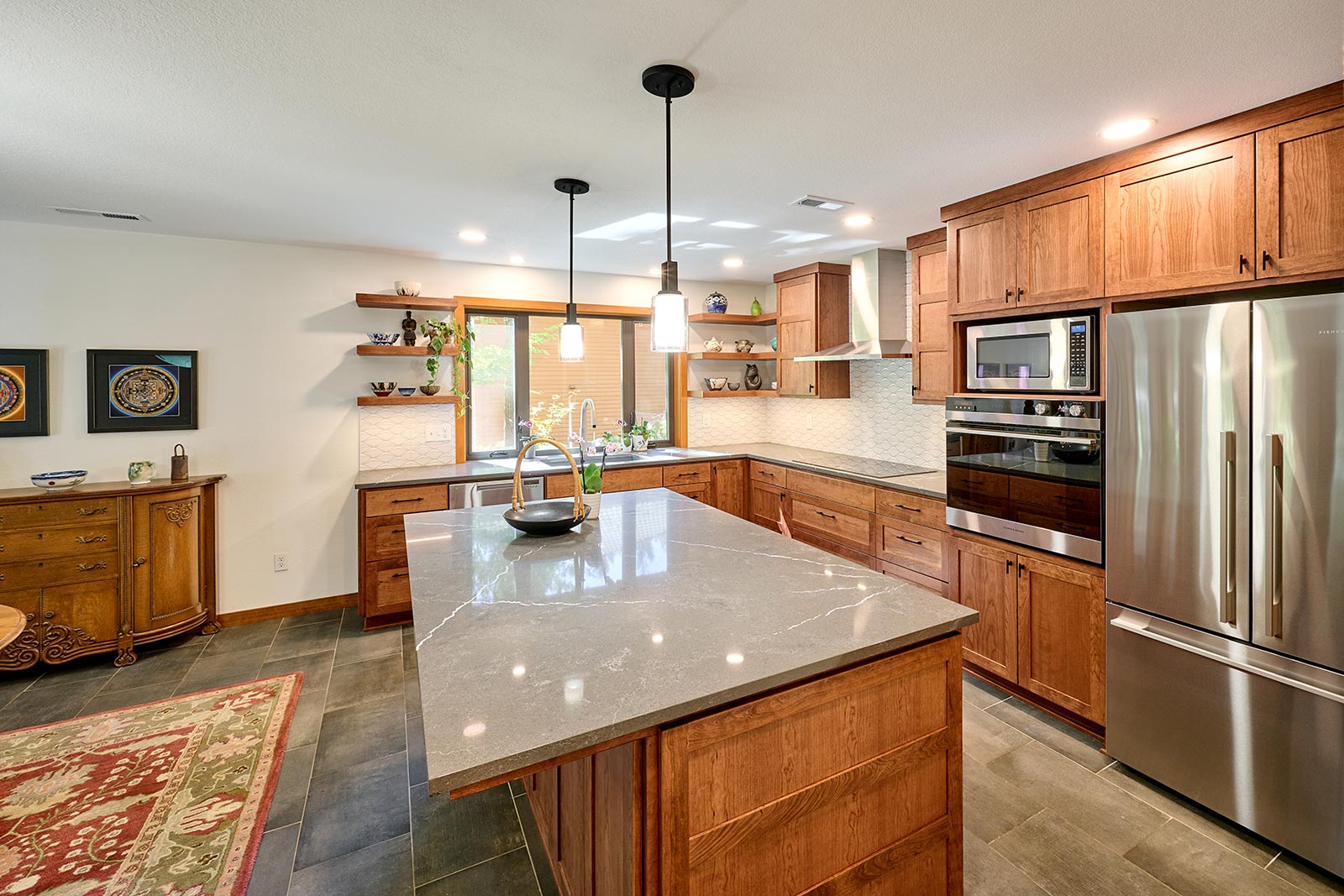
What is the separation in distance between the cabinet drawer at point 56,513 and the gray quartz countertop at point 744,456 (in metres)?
1.22

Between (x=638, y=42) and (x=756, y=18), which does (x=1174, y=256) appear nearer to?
(x=756, y=18)

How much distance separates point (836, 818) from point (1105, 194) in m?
2.59

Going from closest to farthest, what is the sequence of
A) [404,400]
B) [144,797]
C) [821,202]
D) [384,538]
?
[144,797] → [821,202] → [384,538] → [404,400]

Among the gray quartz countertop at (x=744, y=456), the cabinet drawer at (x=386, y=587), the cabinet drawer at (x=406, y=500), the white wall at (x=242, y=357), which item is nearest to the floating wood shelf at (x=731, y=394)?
the gray quartz countertop at (x=744, y=456)

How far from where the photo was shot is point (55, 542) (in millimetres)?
3172

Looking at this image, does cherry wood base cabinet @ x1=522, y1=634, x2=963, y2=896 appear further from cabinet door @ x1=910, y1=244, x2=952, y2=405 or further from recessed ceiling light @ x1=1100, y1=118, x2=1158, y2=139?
cabinet door @ x1=910, y1=244, x2=952, y2=405

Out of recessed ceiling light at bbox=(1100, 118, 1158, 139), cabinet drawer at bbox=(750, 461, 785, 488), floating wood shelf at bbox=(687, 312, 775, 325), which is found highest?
recessed ceiling light at bbox=(1100, 118, 1158, 139)

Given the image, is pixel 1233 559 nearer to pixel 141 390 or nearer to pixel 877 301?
pixel 877 301

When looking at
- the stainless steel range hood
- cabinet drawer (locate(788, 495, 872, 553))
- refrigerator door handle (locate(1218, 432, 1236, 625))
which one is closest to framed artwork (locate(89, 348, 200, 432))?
cabinet drawer (locate(788, 495, 872, 553))

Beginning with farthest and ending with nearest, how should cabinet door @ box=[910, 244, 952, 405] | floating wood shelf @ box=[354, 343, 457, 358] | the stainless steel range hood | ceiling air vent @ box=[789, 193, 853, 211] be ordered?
the stainless steel range hood → floating wood shelf @ box=[354, 343, 457, 358] → cabinet door @ box=[910, 244, 952, 405] → ceiling air vent @ box=[789, 193, 853, 211]

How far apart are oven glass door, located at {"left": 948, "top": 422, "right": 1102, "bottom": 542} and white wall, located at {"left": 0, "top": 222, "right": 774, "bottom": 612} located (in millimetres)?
3556

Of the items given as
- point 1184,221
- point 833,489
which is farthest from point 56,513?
point 1184,221

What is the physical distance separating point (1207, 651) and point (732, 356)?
3883mm

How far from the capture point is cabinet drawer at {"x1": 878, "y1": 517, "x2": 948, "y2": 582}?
3.27m
